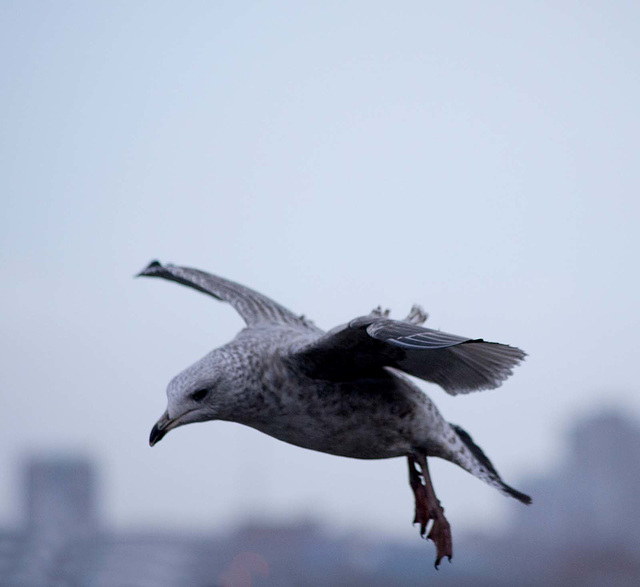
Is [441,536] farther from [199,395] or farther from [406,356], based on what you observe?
[199,395]

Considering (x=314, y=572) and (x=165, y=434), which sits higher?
(x=165, y=434)

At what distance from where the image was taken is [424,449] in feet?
18.0

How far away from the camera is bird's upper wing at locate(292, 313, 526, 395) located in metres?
4.52

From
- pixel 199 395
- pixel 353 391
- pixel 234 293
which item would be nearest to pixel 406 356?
pixel 353 391

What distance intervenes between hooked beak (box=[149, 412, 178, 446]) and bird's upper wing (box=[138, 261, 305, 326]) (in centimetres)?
142

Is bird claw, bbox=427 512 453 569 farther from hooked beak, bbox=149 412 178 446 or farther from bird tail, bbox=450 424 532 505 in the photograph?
hooked beak, bbox=149 412 178 446

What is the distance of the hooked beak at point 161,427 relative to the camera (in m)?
4.69

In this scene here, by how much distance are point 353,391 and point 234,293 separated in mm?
1646

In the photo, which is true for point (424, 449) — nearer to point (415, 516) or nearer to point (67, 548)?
point (415, 516)

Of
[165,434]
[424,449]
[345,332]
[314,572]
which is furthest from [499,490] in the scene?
[314,572]

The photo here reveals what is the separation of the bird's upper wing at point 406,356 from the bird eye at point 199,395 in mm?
556

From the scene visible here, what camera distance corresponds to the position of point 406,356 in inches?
197

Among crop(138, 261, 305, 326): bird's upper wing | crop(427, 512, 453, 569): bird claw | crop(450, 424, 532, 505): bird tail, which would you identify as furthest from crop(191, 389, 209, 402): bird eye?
crop(450, 424, 532, 505): bird tail

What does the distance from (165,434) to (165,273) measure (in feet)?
7.78
